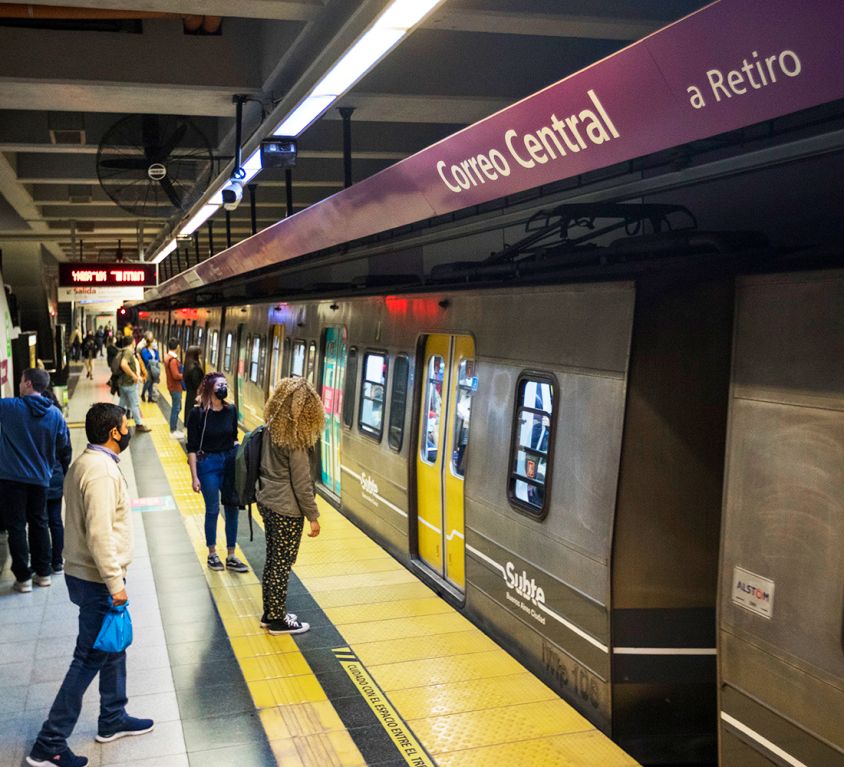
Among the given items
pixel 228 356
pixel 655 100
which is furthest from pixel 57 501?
pixel 228 356

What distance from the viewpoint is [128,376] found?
15.9 m

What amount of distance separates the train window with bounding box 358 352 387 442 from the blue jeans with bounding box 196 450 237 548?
1561mm

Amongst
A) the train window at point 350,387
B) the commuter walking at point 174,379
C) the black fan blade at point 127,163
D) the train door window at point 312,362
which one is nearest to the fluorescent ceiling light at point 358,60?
the black fan blade at point 127,163

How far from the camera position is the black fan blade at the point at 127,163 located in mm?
7848

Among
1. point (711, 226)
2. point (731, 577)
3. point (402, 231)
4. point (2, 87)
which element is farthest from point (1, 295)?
point (731, 577)

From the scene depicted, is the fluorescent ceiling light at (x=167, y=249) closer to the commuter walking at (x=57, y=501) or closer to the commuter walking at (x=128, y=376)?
the commuter walking at (x=128, y=376)

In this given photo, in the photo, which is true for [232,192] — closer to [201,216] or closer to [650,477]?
[201,216]

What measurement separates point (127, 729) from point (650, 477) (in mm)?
2910

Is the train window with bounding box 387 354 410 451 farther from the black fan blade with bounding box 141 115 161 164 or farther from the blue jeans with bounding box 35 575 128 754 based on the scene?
the blue jeans with bounding box 35 575 128 754

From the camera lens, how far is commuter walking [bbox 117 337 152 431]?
1565cm

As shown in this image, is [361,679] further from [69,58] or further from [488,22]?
[69,58]

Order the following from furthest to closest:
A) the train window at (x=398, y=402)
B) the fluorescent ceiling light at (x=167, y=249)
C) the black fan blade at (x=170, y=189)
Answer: the fluorescent ceiling light at (x=167, y=249) → the black fan blade at (x=170, y=189) → the train window at (x=398, y=402)

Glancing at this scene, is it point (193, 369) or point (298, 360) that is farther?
point (193, 369)

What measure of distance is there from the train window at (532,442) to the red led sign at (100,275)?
1221cm
